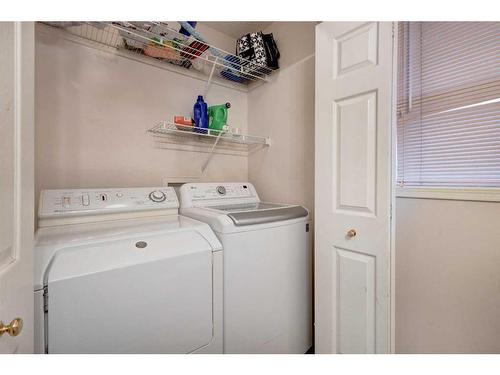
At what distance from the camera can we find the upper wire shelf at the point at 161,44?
54.7 inches

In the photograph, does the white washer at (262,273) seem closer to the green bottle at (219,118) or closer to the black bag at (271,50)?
the green bottle at (219,118)

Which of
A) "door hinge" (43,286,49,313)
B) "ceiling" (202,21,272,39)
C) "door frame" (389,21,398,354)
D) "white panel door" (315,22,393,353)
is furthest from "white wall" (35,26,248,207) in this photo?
"door frame" (389,21,398,354)

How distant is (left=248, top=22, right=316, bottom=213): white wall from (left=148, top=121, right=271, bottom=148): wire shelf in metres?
0.12

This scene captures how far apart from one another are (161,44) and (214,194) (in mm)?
1061

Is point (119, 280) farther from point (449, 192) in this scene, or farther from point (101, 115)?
point (449, 192)

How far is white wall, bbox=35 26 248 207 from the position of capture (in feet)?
4.77

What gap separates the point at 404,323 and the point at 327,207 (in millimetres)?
810

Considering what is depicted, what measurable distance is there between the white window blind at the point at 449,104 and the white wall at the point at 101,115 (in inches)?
62.2

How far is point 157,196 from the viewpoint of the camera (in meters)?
1.55

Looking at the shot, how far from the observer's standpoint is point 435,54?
4.11ft

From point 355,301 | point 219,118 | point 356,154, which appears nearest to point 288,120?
point 219,118

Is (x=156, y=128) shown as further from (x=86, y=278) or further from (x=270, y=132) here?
(x=86, y=278)

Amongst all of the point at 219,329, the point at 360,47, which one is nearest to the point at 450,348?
the point at 219,329

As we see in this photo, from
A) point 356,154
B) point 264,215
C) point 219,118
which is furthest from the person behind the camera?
point 219,118
